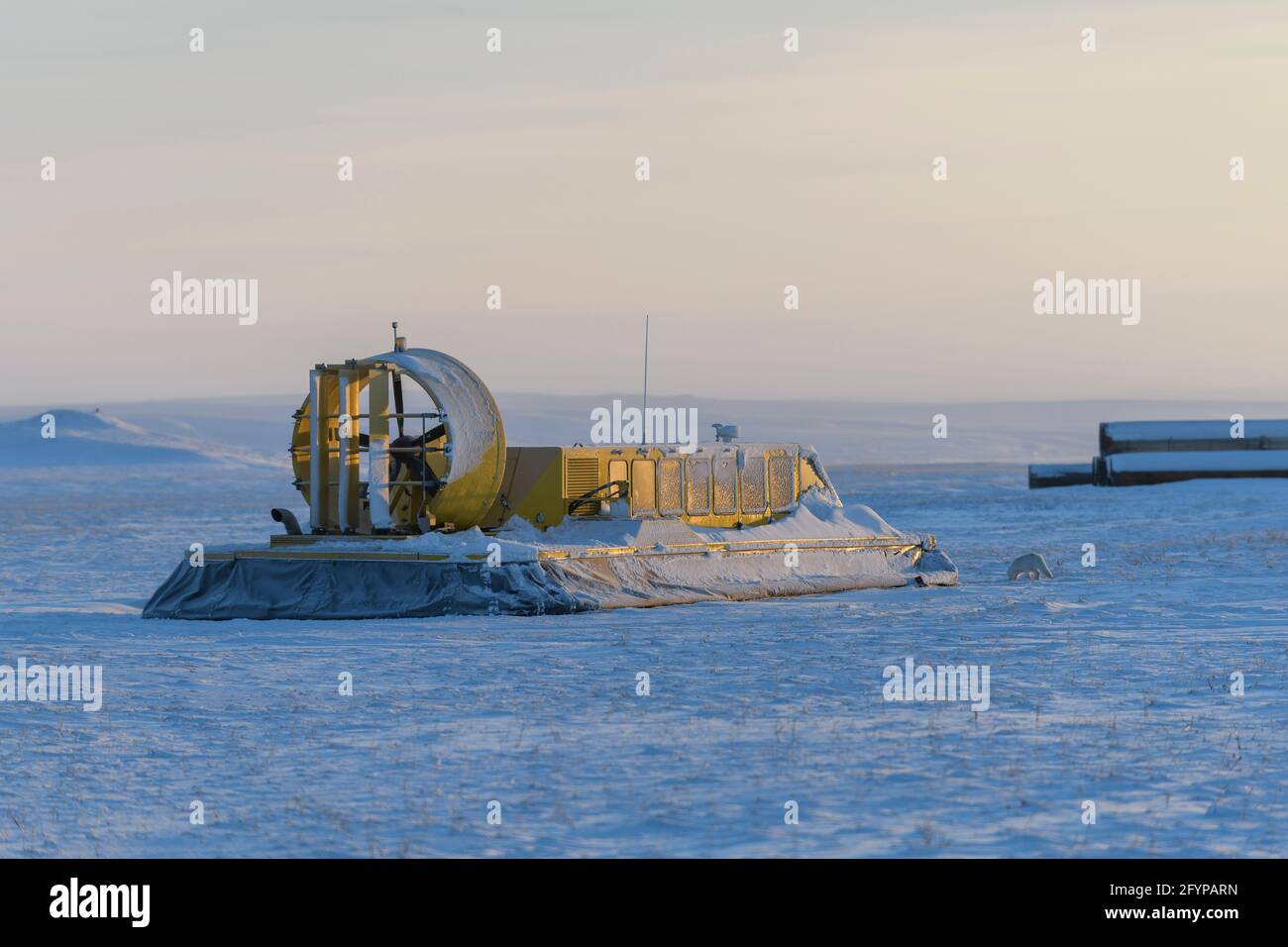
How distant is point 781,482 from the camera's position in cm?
2036

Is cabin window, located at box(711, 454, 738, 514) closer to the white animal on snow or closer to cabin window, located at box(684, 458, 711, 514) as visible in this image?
cabin window, located at box(684, 458, 711, 514)

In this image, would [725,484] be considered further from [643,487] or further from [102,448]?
[102,448]

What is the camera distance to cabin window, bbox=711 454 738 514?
19516 mm

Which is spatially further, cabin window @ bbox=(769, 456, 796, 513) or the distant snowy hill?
the distant snowy hill

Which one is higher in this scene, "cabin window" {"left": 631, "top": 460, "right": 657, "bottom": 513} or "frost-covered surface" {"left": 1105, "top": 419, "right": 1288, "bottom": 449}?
"frost-covered surface" {"left": 1105, "top": 419, "right": 1288, "bottom": 449}

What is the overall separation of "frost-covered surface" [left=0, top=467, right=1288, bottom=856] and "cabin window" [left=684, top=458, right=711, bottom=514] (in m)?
1.52

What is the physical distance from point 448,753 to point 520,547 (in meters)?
7.28

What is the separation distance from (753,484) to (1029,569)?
3.74 meters

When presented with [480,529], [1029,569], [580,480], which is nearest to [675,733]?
[480,529]

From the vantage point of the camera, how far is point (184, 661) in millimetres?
13688

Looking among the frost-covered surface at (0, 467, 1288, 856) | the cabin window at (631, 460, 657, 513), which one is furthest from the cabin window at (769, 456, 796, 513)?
the cabin window at (631, 460, 657, 513)

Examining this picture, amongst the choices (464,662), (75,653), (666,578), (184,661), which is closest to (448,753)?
(464,662)

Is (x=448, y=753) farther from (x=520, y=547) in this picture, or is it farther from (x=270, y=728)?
(x=520, y=547)

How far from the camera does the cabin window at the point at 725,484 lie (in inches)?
768
